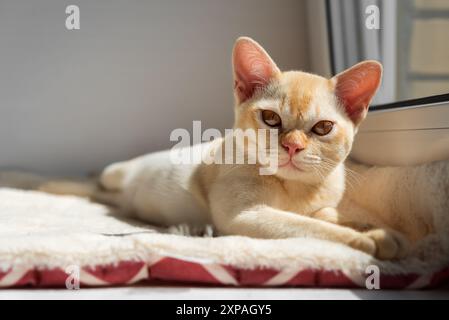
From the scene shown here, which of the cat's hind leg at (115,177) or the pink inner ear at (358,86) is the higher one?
the pink inner ear at (358,86)

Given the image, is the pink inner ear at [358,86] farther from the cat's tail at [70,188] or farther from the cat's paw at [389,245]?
the cat's tail at [70,188]

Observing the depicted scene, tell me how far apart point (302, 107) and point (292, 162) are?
0.42 ft

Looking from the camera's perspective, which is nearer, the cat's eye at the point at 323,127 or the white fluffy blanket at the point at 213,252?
the white fluffy blanket at the point at 213,252

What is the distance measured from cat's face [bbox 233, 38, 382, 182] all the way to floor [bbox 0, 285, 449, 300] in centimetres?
31

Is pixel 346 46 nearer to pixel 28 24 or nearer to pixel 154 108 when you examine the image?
pixel 154 108

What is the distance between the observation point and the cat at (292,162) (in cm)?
94

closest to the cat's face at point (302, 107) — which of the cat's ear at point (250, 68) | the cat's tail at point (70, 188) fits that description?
the cat's ear at point (250, 68)

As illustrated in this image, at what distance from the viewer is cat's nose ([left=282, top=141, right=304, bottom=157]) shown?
3.06 feet

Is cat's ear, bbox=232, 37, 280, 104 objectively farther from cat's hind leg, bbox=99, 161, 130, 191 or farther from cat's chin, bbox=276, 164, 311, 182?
cat's hind leg, bbox=99, 161, 130, 191

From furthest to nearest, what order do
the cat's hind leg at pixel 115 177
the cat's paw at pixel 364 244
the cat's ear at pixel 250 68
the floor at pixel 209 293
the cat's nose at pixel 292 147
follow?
the cat's hind leg at pixel 115 177
the cat's ear at pixel 250 68
the cat's nose at pixel 292 147
the cat's paw at pixel 364 244
the floor at pixel 209 293

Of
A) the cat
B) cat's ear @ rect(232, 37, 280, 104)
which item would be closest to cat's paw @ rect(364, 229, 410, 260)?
the cat

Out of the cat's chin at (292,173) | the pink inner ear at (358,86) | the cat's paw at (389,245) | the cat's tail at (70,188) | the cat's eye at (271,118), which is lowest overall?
the cat's tail at (70,188)

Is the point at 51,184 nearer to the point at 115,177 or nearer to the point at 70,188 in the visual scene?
the point at 70,188
